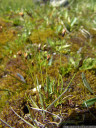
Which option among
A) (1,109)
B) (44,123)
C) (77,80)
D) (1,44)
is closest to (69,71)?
(77,80)

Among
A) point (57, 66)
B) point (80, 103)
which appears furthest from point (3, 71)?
point (80, 103)

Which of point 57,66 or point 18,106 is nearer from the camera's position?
point 18,106

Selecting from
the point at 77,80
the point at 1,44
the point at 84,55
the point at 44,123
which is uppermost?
the point at 1,44

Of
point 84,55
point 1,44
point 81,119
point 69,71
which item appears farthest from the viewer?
point 1,44

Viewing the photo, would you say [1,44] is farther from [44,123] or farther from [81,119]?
[81,119]

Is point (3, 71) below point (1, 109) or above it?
above

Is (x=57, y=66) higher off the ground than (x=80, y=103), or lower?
higher

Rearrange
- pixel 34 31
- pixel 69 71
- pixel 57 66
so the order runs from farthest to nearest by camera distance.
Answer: pixel 34 31 < pixel 57 66 < pixel 69 71

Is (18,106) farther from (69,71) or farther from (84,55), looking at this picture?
(84,55)

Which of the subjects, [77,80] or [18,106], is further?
[77,80]
